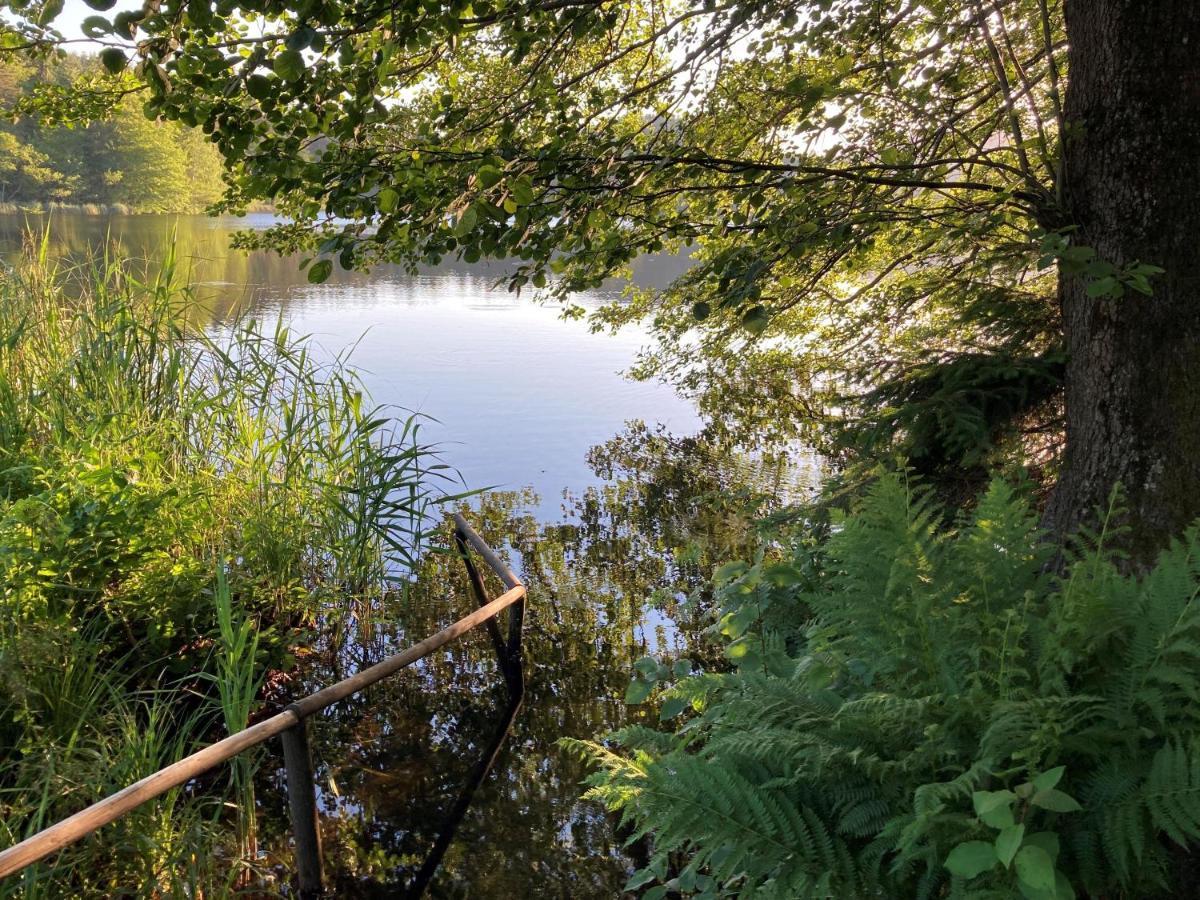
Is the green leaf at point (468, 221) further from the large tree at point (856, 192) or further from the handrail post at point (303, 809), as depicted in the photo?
the handrail post at point (303, 809)

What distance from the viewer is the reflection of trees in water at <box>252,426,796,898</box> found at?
3.36 meters

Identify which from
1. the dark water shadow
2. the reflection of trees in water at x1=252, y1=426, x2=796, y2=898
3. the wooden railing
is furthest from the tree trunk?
the dark water shadow

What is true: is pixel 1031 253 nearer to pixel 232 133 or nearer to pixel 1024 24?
pixel 1024 24

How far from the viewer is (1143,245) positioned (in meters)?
2.67

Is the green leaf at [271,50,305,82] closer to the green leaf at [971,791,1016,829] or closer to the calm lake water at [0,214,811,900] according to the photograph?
the calm lake water at [0,214,811,900]

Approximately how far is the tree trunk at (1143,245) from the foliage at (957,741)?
3.64 feet

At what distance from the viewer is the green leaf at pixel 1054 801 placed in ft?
3.92

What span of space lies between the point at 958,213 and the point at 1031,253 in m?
0.37

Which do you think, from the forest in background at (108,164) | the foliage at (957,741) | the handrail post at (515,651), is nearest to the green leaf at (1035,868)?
the foliage at (957,741)

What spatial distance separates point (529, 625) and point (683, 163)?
3.11 meters

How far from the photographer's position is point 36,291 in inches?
209

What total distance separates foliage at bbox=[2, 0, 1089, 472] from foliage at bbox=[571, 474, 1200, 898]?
3.68ft

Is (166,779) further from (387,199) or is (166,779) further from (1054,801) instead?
(1054,801)

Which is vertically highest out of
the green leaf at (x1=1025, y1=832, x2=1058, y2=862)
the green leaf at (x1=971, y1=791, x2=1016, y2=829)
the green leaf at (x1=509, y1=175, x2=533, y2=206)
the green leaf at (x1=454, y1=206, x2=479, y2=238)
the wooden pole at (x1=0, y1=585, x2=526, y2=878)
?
the green leaf at (x1=509, y1=175, x2=533, y2=206)
